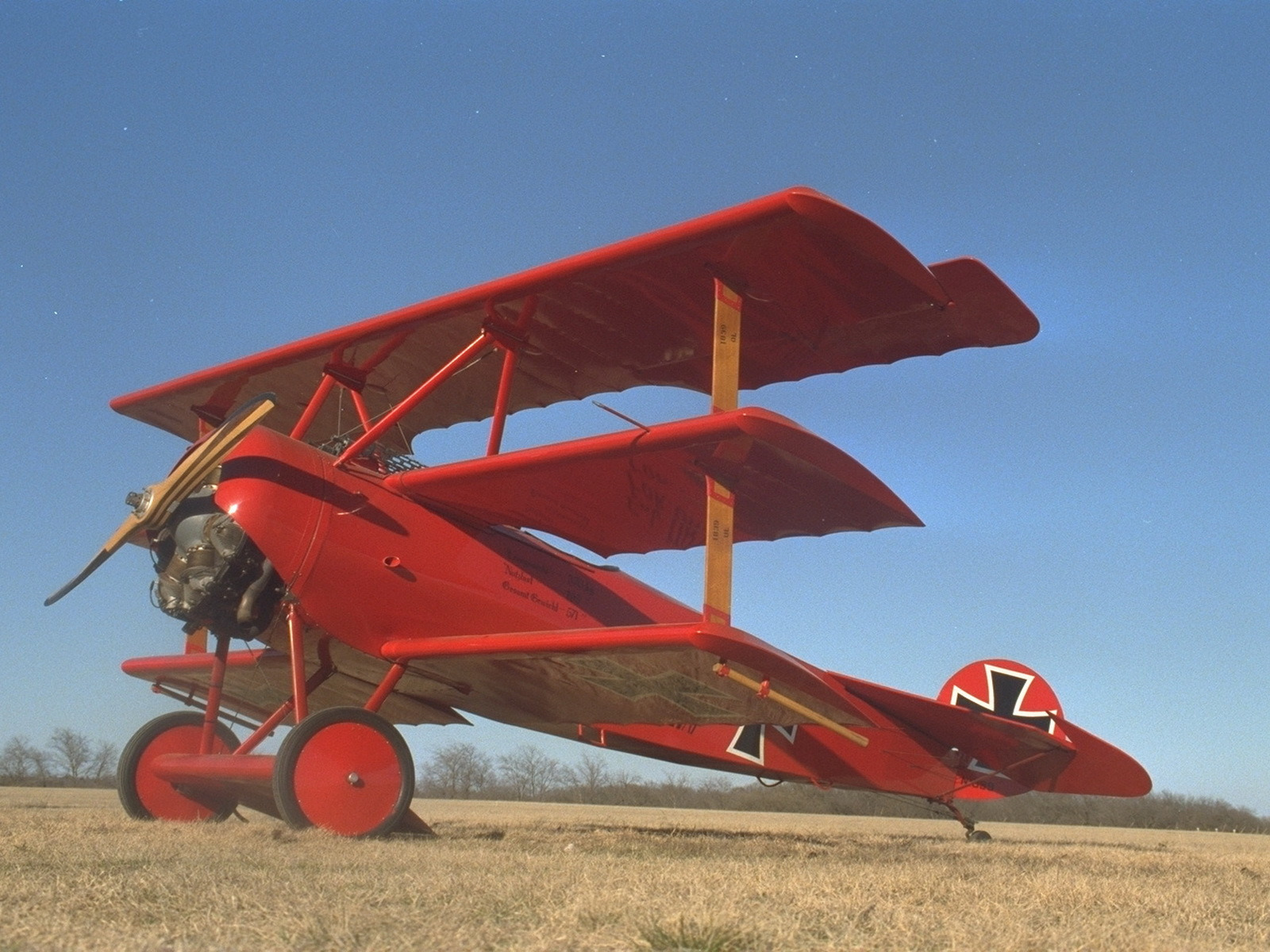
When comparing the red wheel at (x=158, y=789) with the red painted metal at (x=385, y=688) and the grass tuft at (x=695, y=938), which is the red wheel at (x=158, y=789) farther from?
the grass tuft at (x=695, y=938)

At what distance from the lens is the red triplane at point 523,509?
7.01m

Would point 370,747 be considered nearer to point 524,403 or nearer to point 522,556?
point 522,556

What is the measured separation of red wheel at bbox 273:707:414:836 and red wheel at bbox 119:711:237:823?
218 centimetres

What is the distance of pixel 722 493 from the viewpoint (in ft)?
23.7

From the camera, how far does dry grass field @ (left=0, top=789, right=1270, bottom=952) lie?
9.80 ft

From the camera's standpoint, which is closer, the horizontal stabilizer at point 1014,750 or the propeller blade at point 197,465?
the propeller blade at point 197,465

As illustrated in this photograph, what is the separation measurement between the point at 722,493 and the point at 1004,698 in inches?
255

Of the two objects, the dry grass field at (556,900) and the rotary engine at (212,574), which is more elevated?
the rotary engine at (212,574)

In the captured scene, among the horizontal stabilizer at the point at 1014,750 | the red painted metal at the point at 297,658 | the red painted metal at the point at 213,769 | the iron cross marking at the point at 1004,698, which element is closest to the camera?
the red painted metal at the point at 213,769

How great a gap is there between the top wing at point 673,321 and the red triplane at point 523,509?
0.02m

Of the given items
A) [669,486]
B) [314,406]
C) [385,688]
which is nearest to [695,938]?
[385,688]

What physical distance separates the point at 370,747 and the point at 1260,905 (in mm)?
4889

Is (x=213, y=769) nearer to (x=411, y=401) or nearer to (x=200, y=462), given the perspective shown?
(x=200, y=462)

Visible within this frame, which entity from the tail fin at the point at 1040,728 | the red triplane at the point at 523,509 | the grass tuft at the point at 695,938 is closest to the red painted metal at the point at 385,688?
the red triplane at the point at 523,509
